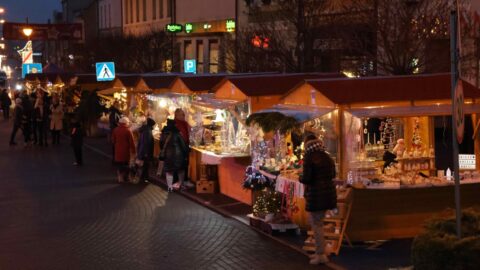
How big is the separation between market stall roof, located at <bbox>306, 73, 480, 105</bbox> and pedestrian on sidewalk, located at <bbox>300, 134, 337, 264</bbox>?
6.08 ft

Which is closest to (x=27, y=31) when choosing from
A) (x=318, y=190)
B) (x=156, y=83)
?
(x=156, y=83)

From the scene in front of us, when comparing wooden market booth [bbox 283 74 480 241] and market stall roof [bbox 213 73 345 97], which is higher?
market stall roof [bbox 213 73 345 97]

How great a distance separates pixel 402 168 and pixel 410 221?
3.76 ft

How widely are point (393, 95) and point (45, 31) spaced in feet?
131

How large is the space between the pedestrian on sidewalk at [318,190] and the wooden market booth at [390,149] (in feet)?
3.59

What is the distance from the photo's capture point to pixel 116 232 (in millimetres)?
12734

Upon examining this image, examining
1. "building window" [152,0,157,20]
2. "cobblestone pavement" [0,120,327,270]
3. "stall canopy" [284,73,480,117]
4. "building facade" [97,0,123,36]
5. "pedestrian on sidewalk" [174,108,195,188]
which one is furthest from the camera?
"building facade" [97,0,123,36]

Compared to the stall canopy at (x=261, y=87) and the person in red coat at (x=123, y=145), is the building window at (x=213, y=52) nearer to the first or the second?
the person in red coat at (x=123, y=145)

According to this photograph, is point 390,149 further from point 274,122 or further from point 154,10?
point 154,10

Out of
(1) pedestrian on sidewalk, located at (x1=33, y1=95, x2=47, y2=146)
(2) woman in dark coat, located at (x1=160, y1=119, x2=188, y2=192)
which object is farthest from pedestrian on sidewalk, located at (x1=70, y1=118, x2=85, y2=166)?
(1) pedestrian on sidewalk, located at (x1=33, y1=95, x2=47, y2=146)

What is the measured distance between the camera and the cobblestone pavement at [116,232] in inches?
424

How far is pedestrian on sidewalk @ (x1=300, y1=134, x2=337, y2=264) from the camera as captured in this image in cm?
1016

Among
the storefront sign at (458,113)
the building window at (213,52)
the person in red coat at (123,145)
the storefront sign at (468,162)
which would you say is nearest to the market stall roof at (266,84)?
the person in red coat at (123,145)

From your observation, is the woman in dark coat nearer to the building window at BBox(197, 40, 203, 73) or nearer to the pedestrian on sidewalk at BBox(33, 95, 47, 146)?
the pedestrian on sidewalk at BBox(33, 95, 47, 146)
